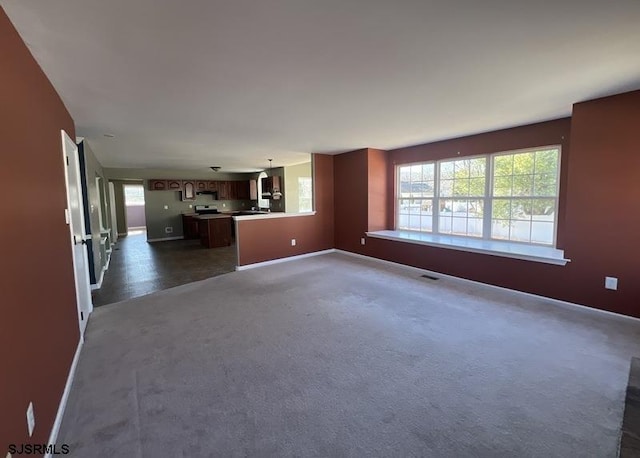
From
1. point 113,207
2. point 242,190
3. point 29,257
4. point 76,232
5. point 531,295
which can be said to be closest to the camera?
point 29,257

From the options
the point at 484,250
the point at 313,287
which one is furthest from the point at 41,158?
the point at 484,250

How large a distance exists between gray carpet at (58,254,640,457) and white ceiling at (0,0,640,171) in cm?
228

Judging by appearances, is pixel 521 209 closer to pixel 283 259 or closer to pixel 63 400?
pixel 283 259

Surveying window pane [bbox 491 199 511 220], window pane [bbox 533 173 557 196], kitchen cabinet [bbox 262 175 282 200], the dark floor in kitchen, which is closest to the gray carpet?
the dark floor in kitchen

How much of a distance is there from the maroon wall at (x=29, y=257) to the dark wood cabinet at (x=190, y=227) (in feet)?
23.2

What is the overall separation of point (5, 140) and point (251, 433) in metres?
1.95

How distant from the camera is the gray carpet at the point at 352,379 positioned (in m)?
1.61

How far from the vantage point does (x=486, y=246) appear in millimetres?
4230

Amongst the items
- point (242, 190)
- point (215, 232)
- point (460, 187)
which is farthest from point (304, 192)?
point (460, 187)

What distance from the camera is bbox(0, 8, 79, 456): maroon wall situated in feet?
4.23

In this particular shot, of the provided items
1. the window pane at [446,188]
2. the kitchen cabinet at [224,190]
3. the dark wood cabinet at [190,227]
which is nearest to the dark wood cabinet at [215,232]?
the dark wood cabinet at [190,227]

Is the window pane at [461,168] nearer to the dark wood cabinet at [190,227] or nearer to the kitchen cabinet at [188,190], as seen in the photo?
the dark wood cabinet at [190,227]

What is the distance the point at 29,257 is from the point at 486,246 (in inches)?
188

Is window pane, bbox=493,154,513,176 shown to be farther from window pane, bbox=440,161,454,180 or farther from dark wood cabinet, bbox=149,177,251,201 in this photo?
dark wood cabinet, bbox=149,177,251,201
